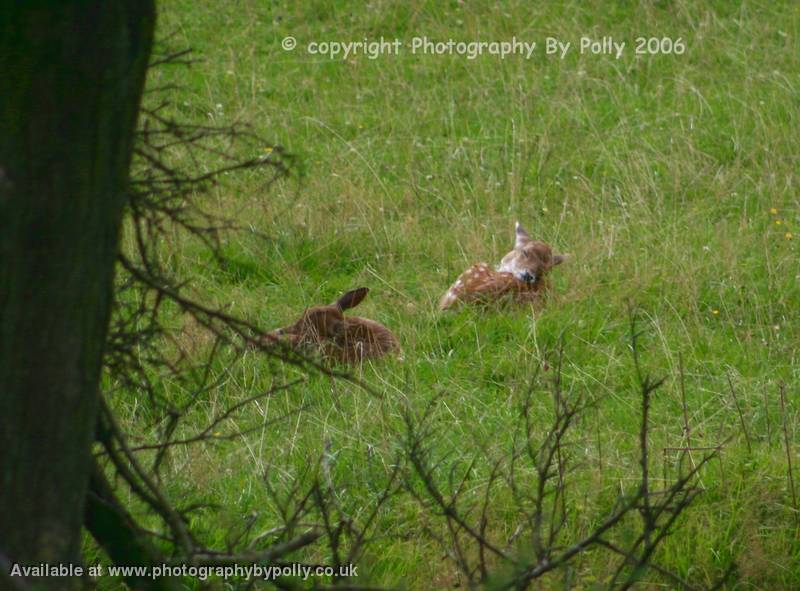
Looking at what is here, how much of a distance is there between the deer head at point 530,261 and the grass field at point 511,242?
142mm

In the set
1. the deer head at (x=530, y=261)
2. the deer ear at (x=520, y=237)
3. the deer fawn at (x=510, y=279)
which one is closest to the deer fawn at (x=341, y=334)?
the deer fawn at (x=510, y=279)

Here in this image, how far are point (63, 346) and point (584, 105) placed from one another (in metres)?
7.06

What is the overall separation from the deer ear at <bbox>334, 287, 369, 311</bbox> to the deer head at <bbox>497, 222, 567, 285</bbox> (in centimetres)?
84

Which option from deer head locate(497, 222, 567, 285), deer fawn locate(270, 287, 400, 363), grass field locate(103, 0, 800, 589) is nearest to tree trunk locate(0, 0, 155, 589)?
grass field locate(103, 0, 800, 589)

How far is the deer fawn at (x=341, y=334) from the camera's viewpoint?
15.8 ft

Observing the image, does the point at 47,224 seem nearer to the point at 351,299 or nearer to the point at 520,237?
the point at 351,299

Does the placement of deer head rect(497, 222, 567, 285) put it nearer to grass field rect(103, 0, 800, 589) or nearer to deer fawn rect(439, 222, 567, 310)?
deer fawn rect(439, 222, 567, 310)

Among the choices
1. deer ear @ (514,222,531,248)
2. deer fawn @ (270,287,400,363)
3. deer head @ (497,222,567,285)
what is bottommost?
deer fawn @ (270,287,400,363)

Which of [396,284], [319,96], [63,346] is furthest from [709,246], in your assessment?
[63,346]

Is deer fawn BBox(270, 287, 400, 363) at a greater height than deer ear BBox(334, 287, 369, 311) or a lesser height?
lesser

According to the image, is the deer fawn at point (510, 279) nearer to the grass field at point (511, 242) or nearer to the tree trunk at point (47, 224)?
the grass field at point (511, 242)

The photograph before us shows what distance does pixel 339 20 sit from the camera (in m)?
10.2

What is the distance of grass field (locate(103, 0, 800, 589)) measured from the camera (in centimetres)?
377

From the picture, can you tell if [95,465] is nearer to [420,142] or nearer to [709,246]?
[709,246]
